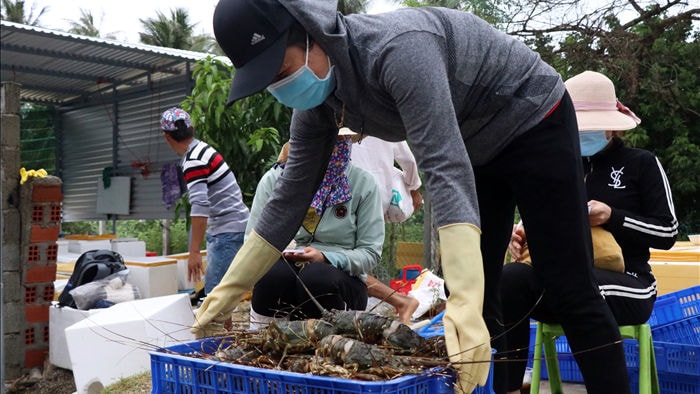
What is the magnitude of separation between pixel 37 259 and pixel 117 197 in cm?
902

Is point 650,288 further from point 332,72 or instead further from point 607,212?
point 332,72

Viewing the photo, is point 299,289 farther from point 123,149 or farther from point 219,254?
point 123,149

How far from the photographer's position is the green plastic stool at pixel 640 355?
2.34 metres

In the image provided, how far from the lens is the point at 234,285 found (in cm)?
204

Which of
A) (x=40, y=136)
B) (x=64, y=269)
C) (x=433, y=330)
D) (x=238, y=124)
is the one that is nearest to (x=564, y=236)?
(x=433, y=330)

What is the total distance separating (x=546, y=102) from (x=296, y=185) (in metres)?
0.77

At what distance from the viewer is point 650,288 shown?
8.24ft

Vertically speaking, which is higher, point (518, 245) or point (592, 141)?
point (592, 141)

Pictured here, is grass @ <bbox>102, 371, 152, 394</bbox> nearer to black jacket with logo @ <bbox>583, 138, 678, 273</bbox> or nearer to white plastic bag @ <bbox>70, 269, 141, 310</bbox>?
white plastic bag @ <bbox>70, 269, 141, 310</bbox>

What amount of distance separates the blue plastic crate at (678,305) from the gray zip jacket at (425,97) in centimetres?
144

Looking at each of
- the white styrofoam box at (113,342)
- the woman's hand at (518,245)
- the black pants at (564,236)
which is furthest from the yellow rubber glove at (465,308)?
the white styrofoam box at (113,342)

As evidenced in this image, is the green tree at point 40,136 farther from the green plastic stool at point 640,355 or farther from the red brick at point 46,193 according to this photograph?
the green plastic stool at point 640,355

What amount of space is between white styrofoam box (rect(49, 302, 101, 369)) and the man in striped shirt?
1.09m

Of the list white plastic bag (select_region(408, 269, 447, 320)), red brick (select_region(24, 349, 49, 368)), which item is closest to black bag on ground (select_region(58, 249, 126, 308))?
red brick (select_region(24, 349, 49, 368))
